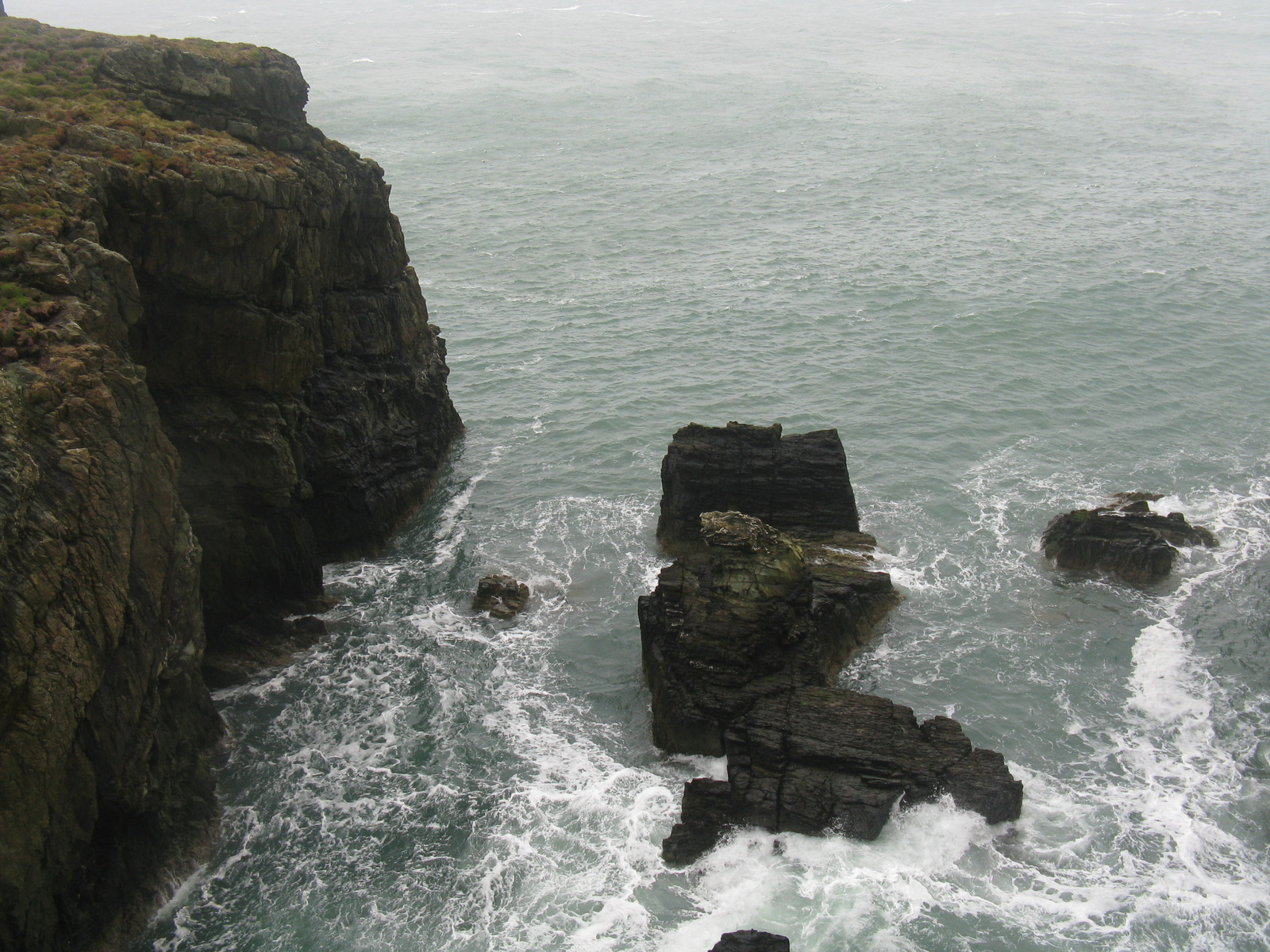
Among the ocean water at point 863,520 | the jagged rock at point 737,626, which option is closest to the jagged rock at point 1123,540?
the ocean water at point 863,520

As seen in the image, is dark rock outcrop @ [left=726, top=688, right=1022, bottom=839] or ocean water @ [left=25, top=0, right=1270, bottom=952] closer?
ocean water @ [left=25, top=0, right=1270, bottom=952]

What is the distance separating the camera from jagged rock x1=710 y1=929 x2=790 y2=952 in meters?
25.8

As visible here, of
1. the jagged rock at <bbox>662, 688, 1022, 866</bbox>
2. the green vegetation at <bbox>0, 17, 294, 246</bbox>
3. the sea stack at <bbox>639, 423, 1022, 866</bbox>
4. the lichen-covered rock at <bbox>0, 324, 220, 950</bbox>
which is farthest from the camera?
the green vegetation at <bbox>0, 17, 294, 246</bbox>

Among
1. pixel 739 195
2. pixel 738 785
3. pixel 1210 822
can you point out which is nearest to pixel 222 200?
pixel 738 785

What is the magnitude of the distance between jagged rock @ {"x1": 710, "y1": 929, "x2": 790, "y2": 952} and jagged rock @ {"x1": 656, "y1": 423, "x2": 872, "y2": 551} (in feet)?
65.9

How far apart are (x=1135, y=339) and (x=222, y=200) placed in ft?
179

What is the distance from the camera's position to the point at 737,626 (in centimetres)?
3569

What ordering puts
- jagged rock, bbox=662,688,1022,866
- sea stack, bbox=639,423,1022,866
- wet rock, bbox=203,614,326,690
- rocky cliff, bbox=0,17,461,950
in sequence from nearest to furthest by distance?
rocky cliff, bbox=0,17,461,950 → jagged rock, bbox=662,688,1022,866 → sea stack, bbox=639,423,1022,866 → wet rock, bbox=203,614,326,690

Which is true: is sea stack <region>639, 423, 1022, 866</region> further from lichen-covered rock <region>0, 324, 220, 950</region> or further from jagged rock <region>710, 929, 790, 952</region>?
lichen-covered rock <region>0, 324, 220, 950</region>

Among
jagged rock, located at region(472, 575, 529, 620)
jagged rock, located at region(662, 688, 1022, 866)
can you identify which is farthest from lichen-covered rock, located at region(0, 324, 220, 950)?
jagged rock, located at region(662, 688, 1022, 866)

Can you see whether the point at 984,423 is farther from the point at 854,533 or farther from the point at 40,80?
the point at 40,80

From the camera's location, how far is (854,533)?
44.8 metres

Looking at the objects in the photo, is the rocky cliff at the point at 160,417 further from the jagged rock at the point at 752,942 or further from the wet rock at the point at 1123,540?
the wet rock at the point at 1123,540

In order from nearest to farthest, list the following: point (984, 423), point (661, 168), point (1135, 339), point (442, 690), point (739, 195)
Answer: point (442, 690) < point (984, 423) < point (1135, 339) < point (739, 195) < point (661, 168)
